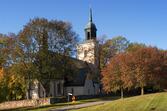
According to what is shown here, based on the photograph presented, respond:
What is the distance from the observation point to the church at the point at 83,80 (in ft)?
250

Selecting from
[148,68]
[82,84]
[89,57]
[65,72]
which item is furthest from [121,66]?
[89,57]

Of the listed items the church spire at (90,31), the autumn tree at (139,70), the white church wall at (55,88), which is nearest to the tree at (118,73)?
the autumn tree at (139,70)

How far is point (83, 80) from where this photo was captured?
83.9m

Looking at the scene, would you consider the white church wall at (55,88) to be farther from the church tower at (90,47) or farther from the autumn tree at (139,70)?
the autumn tree at (139,70)

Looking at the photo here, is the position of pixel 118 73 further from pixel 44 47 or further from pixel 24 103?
pixel 24 103

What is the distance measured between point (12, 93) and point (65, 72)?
10.7 meters

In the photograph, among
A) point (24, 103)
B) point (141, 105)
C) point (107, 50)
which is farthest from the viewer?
point (107, 50)

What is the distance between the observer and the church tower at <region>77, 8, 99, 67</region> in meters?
90.6


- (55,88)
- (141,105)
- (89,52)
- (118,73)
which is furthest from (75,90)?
(141,105)

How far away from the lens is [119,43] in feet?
310

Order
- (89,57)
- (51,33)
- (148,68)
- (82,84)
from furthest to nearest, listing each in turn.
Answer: (89,57) < (82,84) < (51,33) < (148,68)

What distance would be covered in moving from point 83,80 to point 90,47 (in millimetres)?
11059

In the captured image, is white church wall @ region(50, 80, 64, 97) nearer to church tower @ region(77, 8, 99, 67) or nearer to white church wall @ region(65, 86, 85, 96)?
white church wall @ region(65, 86, 85, 96)

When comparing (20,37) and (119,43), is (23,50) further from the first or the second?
(119,43)
